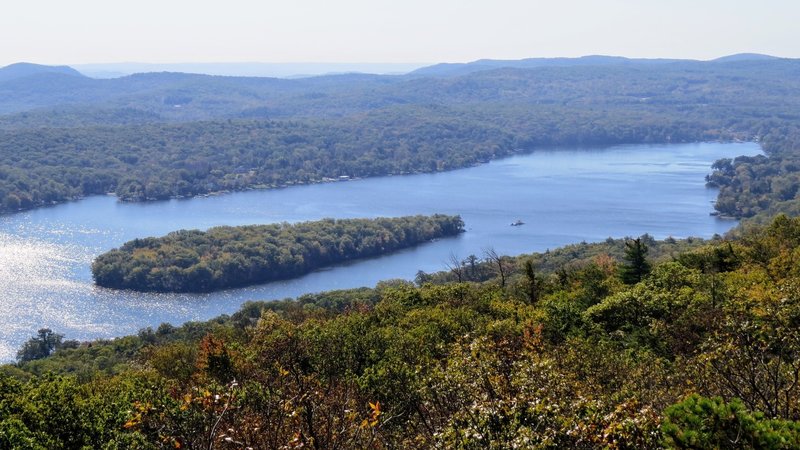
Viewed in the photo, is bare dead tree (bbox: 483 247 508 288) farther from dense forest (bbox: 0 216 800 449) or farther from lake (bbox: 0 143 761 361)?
lake (bbox: 0 143 761 361)

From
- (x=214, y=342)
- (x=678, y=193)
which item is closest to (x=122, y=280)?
(x=214, y=342)

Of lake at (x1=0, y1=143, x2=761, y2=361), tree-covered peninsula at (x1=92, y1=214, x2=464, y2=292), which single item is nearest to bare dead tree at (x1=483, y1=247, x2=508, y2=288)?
lake at (x1=0, y1=143, x2=761, y2=361)

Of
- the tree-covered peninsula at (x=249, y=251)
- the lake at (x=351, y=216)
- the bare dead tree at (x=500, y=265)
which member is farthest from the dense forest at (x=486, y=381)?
the tree-covered peninsula at (x=249, y=251)

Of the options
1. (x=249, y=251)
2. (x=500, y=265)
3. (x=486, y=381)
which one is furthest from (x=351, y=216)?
(x=486, y=381)

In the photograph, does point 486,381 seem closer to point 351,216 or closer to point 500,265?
point 500,265

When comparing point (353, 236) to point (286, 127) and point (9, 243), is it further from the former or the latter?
point (286, 127)
